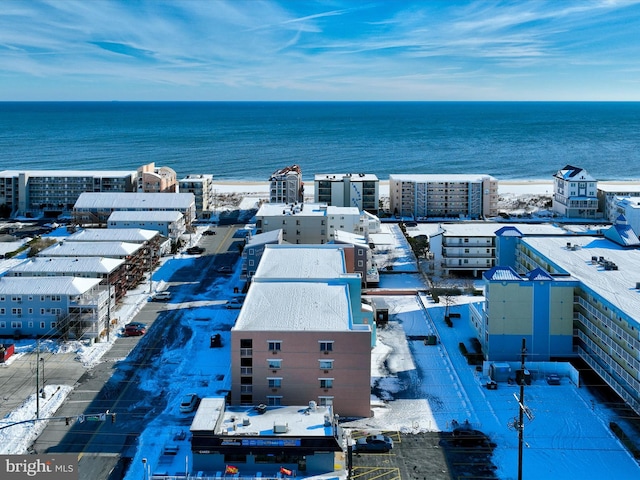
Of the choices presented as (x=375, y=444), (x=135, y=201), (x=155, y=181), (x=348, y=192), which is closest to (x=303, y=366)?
(x=375, y=444)

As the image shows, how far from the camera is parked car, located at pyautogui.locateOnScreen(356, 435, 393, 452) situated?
24438 mm

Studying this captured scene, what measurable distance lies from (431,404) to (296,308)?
7.10m

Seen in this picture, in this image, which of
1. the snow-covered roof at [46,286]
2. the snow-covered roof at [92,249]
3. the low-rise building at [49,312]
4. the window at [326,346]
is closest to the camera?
the window at [326,346]

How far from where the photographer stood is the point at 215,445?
2238cm

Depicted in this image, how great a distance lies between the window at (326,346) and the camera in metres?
27.1

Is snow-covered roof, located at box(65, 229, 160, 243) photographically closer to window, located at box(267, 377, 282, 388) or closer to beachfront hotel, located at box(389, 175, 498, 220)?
window, located at box(267, 377, 282, 388)

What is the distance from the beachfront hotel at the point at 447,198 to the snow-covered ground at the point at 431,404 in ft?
112

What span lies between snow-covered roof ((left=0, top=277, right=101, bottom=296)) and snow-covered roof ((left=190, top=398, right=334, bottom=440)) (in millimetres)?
15101

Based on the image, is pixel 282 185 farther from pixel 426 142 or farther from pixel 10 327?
pixel 426 142

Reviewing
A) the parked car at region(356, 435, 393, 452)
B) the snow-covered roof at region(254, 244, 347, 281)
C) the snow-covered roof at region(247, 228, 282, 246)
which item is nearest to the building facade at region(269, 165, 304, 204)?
the snow-covered roof at region(247, 228, 282, 246)

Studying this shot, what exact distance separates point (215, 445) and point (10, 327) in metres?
19.0

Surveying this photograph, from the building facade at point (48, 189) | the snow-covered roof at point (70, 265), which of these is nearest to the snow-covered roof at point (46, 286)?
the snow-covered roof at point (70, 265)

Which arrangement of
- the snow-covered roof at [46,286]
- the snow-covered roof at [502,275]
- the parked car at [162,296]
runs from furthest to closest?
the parked car at [162,296]
the snow-covered roof at [46,286]
the snow-covered roof at [502,275]

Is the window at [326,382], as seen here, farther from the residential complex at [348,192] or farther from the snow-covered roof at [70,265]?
the residential complex at [348,192]
